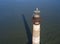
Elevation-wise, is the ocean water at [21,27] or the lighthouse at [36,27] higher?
the lighthouse at [36,27]

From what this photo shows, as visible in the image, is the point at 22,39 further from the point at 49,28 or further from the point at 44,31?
the point at 49,28

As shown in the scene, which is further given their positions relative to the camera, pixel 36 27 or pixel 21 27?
pixel 21 27

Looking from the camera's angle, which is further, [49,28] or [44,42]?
[49,28]

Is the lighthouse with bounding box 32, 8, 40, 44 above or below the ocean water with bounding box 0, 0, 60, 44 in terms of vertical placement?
above

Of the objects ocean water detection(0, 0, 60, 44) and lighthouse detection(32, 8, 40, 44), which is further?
ocean water detection(0, 0, 60, 44)

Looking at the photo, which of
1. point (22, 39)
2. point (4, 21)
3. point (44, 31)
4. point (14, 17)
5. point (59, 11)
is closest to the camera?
point (22, 39)

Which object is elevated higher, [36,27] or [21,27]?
[36,27]

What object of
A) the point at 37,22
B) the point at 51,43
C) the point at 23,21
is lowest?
the point at 51,43

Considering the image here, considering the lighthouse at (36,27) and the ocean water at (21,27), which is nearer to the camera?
the lighthouse at (36,27)

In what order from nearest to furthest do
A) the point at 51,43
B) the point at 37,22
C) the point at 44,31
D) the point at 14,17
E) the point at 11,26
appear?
1. the point at 37,22
2. the point at 51,43
3. the point at 44,31
4. the point at 11,26
5. the point at 14,17

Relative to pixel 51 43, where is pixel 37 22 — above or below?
above

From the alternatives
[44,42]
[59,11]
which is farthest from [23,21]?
[59,11]
